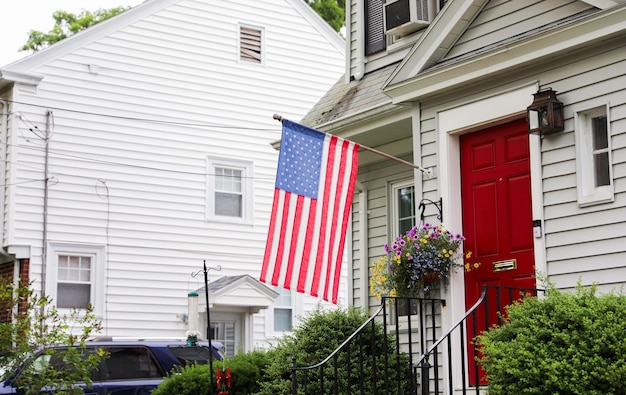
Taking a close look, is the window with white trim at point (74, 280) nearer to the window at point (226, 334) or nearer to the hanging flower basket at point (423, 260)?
the window at point (226, 334)

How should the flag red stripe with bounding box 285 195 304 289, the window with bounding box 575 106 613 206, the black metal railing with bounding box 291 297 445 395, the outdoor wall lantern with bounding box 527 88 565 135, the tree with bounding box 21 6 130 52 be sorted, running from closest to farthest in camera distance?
the window with bounding box 575 106 613 206
the outdoor wall lantern with bounding box 527 88 565 135
the black metal railing with bounding box 291 297 445 395
the flag red stripe with bounding box 285 195 304 289
the tree with bounding box 21 6 130 52

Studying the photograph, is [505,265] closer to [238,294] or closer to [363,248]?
[363,248]

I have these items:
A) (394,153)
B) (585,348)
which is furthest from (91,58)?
(585,348)

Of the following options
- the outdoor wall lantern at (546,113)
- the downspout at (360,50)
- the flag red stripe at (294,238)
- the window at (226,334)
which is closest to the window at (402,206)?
the downspout at (360,50)

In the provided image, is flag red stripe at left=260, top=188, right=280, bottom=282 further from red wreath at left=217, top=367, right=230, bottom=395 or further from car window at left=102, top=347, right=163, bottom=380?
car window at left=102, top=347, right=163, bottom=380

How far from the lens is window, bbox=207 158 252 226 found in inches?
768

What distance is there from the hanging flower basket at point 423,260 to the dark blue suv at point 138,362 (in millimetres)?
3623

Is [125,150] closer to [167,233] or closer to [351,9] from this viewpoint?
[167,233]

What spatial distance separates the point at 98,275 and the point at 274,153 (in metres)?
4.67

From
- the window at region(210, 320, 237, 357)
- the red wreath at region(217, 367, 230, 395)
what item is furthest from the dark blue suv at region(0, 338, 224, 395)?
the window at region(210, 320, 237, 357)

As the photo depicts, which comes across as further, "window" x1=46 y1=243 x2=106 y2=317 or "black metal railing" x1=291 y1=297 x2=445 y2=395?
Result: "window" x1=46 y1=243 x2=106 y2=317

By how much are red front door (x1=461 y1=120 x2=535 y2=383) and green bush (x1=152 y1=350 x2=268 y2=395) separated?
2988mm

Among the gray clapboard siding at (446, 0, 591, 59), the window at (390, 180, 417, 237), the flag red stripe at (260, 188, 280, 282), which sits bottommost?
the flag red stripe at (260, 188, 280, 282)

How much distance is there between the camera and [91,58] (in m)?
18.5
